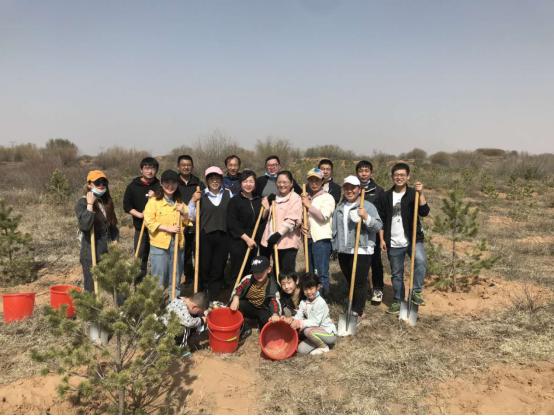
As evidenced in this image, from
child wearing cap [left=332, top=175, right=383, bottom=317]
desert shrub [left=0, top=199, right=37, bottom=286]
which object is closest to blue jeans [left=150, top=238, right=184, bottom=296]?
child wearing cap [left=332, top=175, right=383, bottom=317]

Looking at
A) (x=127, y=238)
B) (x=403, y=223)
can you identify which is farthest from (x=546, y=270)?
(x=127, y=238)

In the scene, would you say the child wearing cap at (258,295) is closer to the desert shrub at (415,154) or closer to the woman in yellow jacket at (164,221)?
the woman in yellow jacket at (164,221)

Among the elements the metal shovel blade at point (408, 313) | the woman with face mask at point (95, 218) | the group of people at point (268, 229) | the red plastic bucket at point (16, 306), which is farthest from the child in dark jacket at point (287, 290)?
the red plastic bucket at point (16, 306)

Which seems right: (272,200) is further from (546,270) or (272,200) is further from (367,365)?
(546,270)

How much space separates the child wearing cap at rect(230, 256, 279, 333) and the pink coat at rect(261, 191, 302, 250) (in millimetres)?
491

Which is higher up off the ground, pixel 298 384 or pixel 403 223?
pixel 403 223

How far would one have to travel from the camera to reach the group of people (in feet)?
14.3

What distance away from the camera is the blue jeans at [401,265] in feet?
15.6

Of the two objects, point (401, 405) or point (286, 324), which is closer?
point (401, 405)

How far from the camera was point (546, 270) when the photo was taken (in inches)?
265

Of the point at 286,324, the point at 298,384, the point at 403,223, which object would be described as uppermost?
the point at 403,223

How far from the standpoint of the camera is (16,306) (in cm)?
478

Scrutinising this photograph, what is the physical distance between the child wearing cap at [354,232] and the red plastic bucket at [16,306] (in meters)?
3.89

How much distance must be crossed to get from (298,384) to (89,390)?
5.98 feet
